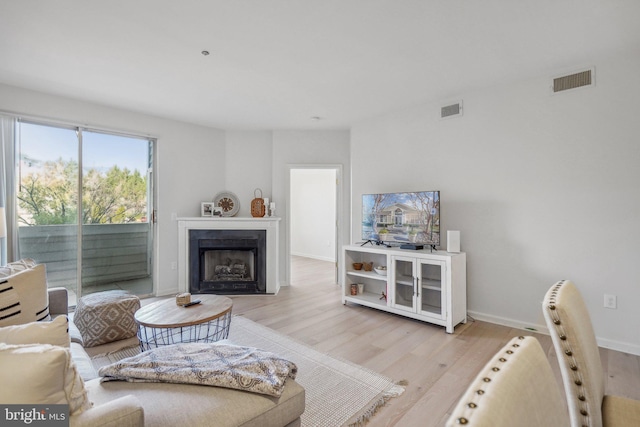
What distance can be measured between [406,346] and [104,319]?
8.99ft

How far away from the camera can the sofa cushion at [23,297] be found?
1736 millimetres

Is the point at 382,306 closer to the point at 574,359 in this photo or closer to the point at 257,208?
the point at 257,208

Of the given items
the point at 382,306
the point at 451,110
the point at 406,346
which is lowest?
the point at 406,346

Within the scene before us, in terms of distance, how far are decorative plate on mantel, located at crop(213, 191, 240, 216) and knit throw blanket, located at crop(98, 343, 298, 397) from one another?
350 centimetres

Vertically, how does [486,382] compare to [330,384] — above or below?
above

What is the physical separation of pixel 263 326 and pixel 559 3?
354 centimetres

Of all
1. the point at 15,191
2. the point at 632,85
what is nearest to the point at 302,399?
the point at 632,85

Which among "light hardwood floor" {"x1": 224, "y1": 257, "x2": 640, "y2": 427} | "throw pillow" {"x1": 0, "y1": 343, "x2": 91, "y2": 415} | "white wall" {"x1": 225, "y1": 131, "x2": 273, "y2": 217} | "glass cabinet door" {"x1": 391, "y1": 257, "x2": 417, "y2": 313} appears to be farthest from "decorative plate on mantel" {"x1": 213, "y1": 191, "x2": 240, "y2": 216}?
"throw pillow" {"x1": 0, "y1": 343, "x2": 91, "y2": 415}

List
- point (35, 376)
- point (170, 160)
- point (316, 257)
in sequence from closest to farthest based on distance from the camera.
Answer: point (35, 376)
point (170, 160)
point (316, 257)

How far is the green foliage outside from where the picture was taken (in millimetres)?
3445

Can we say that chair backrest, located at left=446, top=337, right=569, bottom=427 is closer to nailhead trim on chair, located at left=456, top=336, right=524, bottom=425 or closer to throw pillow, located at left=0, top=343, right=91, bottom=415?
nailhead trim on chair, located at left=456, top=336, right=524, bottom=425

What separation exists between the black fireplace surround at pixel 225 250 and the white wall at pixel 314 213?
9.66ft

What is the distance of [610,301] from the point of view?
267 centimetres

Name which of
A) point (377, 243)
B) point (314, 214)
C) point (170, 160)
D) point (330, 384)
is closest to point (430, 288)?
point (377, 243)
